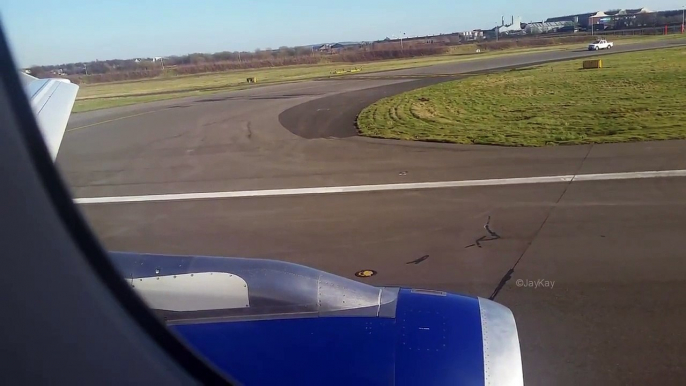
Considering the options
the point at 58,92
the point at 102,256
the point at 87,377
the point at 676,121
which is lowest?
the point at 676,121

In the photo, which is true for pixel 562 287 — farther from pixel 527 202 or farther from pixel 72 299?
pixel 72 299

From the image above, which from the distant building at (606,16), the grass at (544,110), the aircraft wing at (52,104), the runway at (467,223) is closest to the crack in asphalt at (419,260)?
the runway at (467,223)

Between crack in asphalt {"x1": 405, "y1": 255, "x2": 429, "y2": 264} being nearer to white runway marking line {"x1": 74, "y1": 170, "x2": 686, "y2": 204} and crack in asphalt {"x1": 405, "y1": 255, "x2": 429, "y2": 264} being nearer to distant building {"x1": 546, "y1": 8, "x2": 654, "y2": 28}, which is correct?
white runway marking line {"x1": 74, "y1": 170, "x2": 686, "y2": 204}

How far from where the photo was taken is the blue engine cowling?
2697mm

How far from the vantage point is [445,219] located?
7852mm

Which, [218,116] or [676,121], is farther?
[218,116]

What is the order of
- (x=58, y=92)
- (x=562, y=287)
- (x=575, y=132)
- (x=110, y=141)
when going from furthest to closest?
(x=110, y=141)
(x=575, y=132)
(x=562, y=287)
(x=58, y=92)

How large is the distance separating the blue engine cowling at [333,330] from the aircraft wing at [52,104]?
0.74 metres

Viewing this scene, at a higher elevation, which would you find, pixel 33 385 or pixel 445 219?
pixel 33 385

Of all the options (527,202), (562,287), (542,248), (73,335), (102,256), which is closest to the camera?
(73,335)

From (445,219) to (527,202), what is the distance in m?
1.31

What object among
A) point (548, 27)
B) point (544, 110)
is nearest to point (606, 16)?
point (548, 27)

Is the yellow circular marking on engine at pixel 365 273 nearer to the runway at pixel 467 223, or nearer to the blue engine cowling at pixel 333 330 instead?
the runway at pixel 467 223

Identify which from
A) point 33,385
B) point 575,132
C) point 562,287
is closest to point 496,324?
point 33,385
